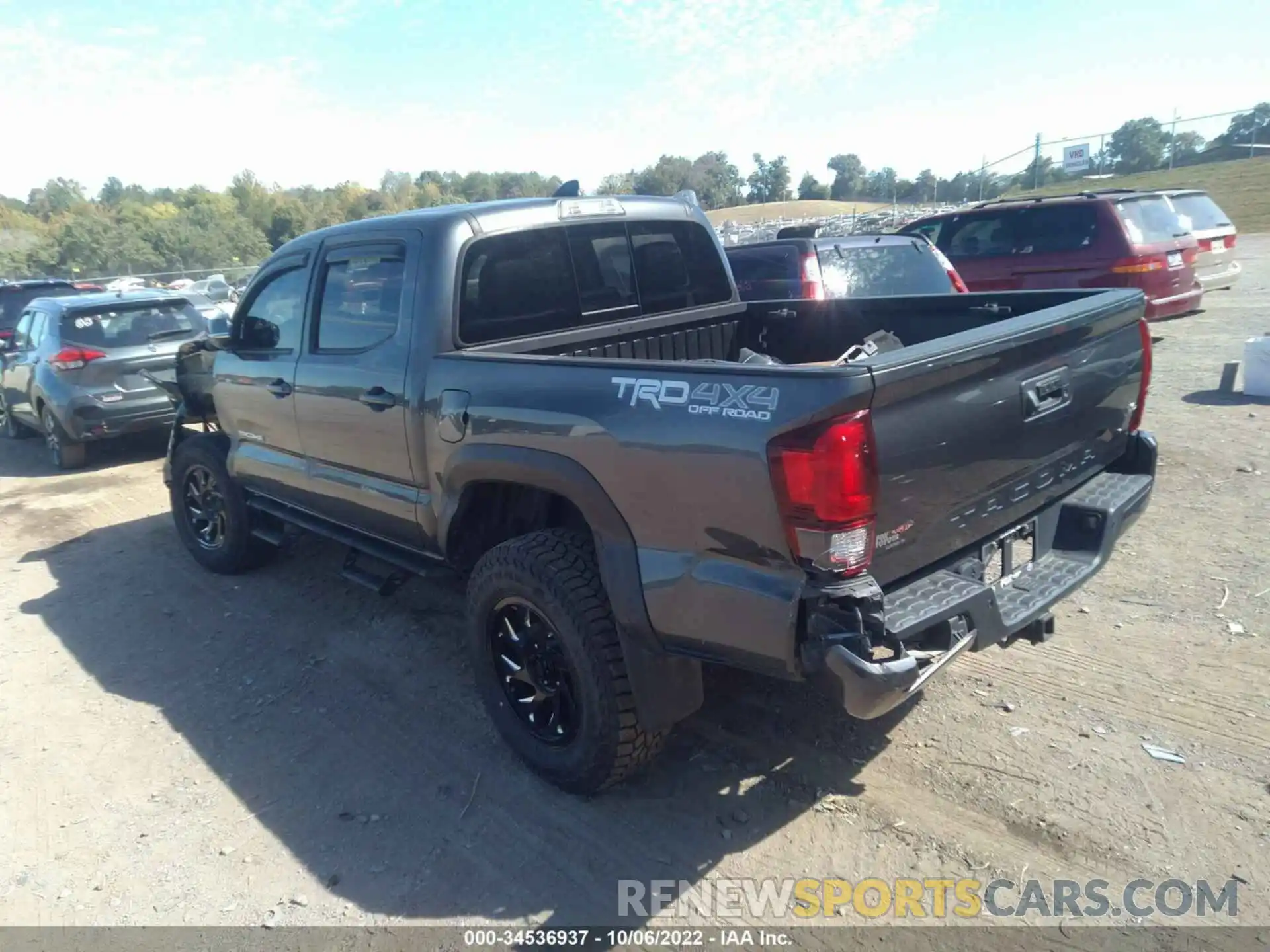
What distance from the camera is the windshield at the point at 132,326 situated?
8875mm

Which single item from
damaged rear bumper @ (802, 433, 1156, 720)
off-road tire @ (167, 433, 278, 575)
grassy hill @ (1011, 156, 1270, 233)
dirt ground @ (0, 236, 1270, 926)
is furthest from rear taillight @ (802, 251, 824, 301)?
grassy hill @ (1011, 156, 1270, 233)

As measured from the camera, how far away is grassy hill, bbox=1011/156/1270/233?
29094 mm

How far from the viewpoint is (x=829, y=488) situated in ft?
7.70

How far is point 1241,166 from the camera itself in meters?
35.2

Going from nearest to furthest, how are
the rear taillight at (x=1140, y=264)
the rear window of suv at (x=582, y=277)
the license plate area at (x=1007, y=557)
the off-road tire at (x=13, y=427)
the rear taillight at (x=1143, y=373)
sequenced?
the license plate area at (x=1007, y=557), the rear taillight at (x=1143, y=373), the rear window of suv at (x=582, y=277), the rear taillight at (x=1140, y=264), the off-road tire at (x=13, y=427)

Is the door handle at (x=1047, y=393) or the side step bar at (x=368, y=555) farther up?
the door handle at (x=1047, y=393)

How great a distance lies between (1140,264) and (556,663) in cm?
900

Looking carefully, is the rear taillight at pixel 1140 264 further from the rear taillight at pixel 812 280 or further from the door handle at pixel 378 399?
the door handle at pixel 378 399

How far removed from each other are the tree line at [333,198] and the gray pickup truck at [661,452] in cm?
1549

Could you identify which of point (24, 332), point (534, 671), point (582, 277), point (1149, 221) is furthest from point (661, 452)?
point (24, 332)

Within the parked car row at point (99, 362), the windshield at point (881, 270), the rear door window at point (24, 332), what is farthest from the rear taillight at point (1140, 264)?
the rear door window at point (24, 332)

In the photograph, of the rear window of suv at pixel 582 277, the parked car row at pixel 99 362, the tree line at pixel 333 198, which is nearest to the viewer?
the rear window of suv at pixel 582 277

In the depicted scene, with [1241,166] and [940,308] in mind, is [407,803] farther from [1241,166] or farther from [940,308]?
[1241,166]

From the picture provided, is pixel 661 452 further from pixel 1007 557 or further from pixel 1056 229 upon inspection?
pixel 1056 229
